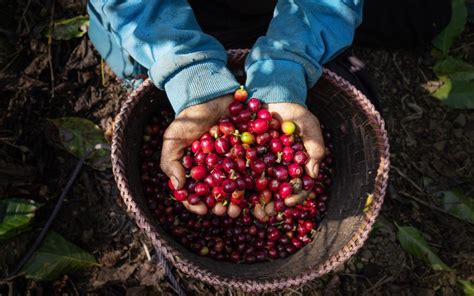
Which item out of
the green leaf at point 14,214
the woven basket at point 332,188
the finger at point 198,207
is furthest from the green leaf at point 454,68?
the green leaf at point 14,214

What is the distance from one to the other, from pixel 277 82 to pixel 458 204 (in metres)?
1.49

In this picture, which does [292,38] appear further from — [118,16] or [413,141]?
[413,141]

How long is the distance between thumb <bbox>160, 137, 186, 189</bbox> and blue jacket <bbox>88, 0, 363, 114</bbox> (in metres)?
0.16

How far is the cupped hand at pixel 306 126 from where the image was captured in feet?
6.58

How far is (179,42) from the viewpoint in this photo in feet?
6.36

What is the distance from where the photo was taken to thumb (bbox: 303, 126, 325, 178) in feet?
6.63

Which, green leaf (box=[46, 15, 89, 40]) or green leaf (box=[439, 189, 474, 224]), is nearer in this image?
green leaf (box=[439, 189, 474, 224])

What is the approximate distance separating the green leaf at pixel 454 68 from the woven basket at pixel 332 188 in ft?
3.55

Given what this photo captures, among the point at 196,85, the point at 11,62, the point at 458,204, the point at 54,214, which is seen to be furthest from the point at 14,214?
the point at 458,204

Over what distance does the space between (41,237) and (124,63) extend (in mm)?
1016

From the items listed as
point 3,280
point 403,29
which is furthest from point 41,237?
point 403,29

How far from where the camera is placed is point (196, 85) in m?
1.92

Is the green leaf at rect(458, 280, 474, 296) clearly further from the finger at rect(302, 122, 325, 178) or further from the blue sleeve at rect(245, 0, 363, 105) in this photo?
the blue sleeve at rect(245, 0, 363, 105)

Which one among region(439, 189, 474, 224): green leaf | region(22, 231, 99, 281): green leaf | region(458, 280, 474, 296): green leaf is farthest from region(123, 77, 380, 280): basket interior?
region(458, 280, 474, 296): green leaf
